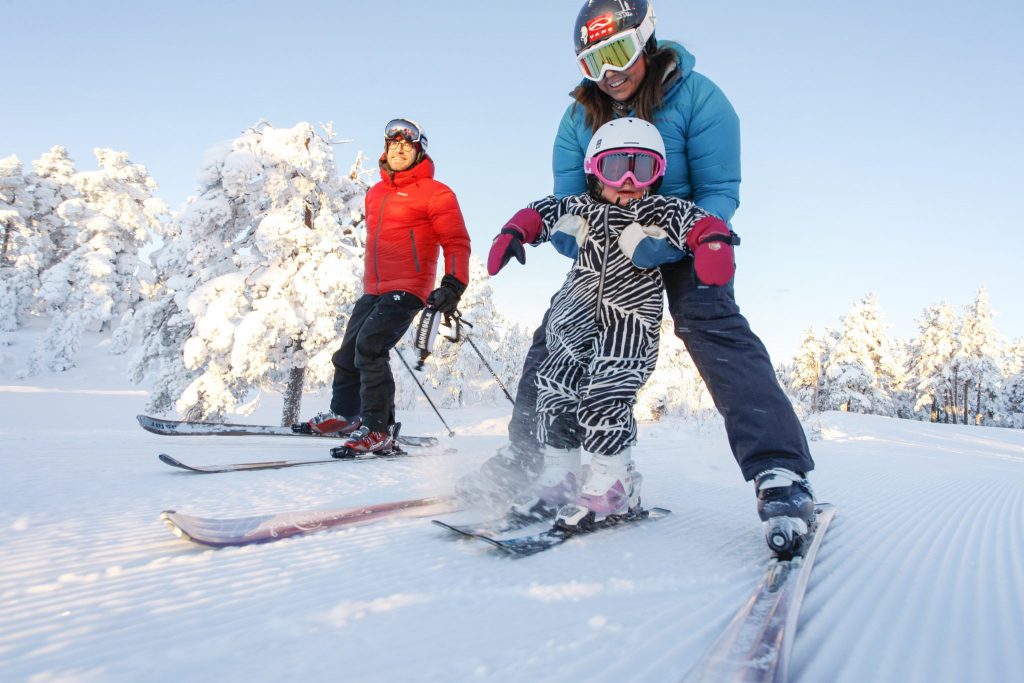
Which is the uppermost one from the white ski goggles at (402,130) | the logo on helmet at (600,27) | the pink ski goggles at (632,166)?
the white ski goggles at (402,130)

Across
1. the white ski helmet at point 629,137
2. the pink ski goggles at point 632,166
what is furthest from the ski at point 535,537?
the white ski helmet at point 629,137

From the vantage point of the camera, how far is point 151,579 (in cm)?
117

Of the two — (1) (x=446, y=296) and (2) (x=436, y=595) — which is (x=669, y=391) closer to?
(1) (x=446, y=296)

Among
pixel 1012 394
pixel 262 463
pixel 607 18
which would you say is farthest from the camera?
pixel 1012 394

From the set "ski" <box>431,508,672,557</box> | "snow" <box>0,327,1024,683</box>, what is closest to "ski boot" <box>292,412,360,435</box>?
"snow" <box>0,327,1024,683</box>

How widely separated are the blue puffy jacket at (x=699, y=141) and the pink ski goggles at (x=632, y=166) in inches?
8.4

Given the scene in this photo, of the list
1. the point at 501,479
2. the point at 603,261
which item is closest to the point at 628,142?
the point at 603,261

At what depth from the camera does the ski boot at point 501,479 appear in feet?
6.89

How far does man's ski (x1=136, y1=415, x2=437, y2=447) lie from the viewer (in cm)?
377

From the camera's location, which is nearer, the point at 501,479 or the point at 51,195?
the point at 501,479

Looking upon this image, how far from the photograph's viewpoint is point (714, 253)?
1852 mm

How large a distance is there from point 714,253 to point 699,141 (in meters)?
0.72

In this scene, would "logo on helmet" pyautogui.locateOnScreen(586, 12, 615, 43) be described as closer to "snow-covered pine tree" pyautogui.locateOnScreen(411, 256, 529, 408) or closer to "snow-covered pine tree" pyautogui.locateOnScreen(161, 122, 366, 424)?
"snow-covered pine tree" pyautogui.locateOnScreen(161, 122, 366, 424)

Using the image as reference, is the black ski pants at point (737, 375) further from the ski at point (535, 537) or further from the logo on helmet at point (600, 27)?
the logo on helmet at point (600, 27)
